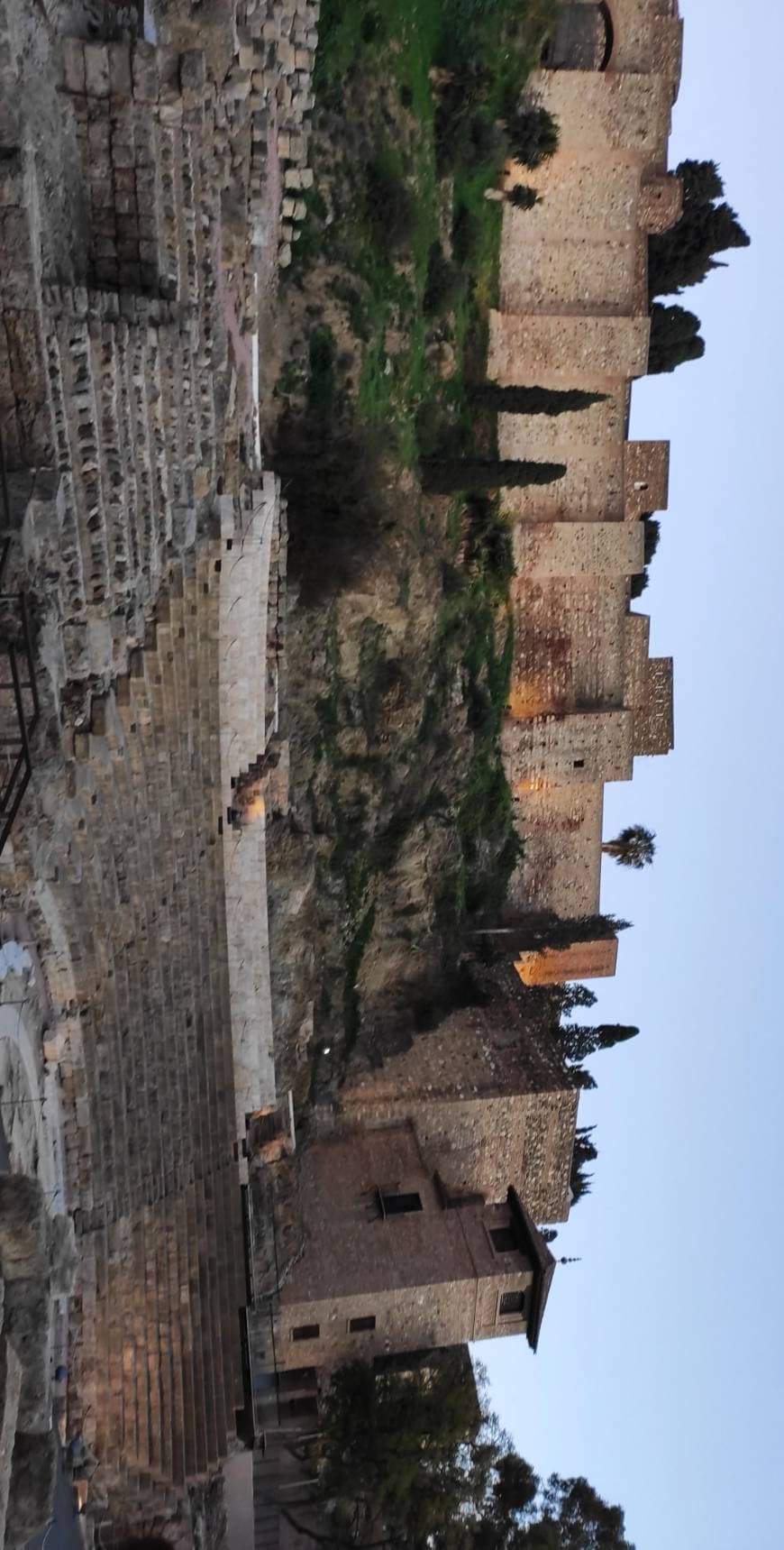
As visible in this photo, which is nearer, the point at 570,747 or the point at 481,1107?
the point at 481,1107

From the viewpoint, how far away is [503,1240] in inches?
529

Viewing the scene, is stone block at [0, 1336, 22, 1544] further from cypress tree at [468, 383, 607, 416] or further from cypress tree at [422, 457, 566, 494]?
cypress tree at [468, 383, 607, 416]

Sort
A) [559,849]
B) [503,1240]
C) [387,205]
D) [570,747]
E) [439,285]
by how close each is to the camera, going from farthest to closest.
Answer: [559,849], [570,747], [439,285], [503,1240], [387,205]

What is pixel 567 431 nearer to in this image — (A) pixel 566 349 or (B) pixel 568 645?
(A) pixel 566 349

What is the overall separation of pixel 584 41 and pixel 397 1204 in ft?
52.8

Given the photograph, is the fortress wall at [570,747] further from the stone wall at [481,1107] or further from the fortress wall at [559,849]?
Result: the stone wall at [481,1107]

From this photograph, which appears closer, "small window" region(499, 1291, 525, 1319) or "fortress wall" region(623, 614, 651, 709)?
"small window" region(499, 1291, 525, 1319)

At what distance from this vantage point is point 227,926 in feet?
35.1

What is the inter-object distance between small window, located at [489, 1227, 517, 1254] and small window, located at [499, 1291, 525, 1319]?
51 centimetres

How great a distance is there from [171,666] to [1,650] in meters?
2.79

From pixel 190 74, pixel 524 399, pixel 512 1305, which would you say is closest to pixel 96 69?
pixel 190 74

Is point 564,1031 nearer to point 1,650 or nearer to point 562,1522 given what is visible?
point 562,1522

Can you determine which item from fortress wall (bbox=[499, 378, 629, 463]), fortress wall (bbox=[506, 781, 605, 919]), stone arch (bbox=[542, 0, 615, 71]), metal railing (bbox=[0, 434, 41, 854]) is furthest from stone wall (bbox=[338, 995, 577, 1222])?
stone arch (bbox=[542, 0, 615, 71])

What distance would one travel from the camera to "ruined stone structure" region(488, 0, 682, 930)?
14.6 m
